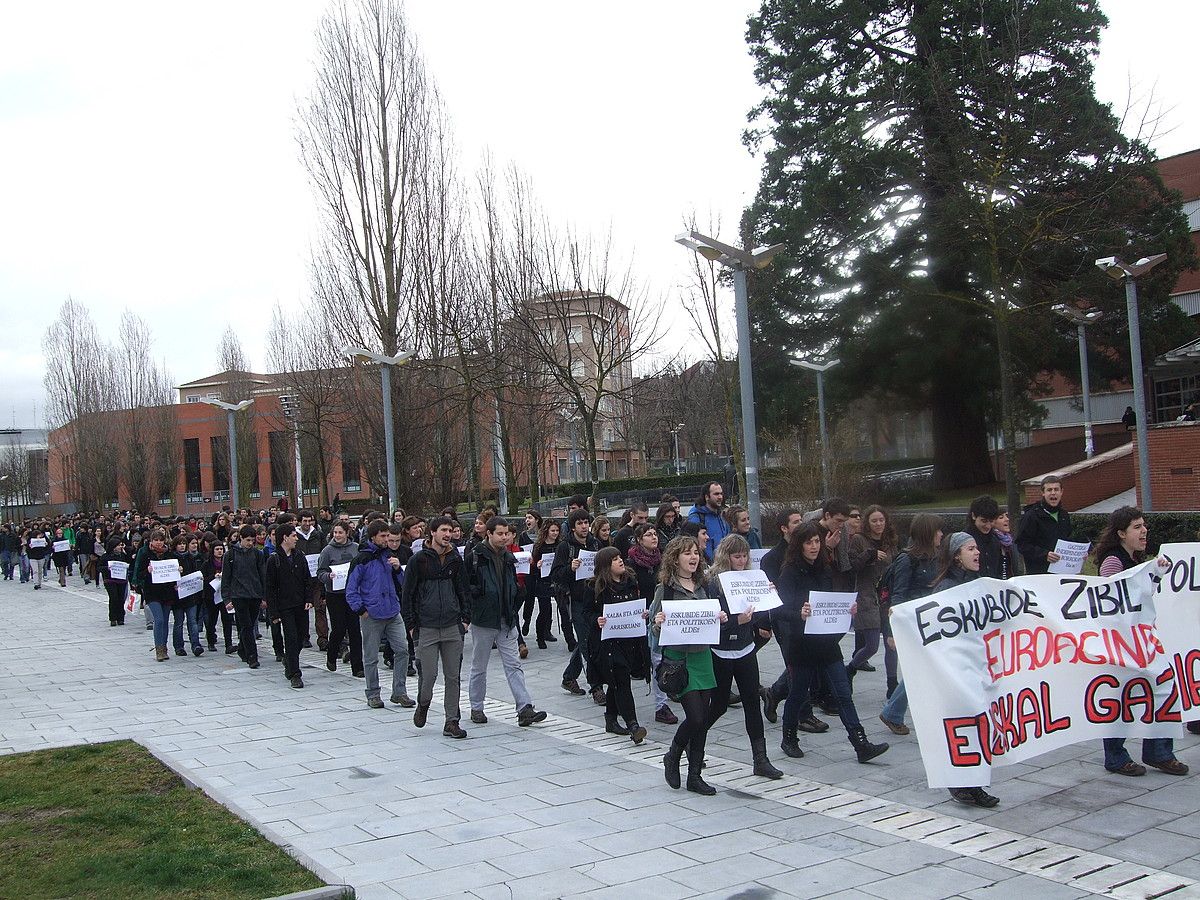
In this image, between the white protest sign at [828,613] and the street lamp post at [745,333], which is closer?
the white protest sign at [828,613]

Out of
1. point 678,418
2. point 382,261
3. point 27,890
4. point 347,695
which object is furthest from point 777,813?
point 678,418

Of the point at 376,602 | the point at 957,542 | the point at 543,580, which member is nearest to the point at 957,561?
the point at 957,542

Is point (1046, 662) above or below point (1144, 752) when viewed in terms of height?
above

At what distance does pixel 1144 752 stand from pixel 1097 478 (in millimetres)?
27064

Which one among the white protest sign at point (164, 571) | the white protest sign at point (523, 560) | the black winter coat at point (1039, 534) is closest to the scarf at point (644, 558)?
the black winter coat at point (1039, 534)

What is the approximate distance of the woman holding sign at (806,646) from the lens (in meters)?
7.78

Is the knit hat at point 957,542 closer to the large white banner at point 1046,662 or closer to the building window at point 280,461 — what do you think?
the large white banner at point 1046,662

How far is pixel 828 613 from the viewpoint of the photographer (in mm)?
7977

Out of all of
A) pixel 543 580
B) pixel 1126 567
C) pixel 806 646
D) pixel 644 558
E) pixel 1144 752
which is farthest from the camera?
pixel 543 580

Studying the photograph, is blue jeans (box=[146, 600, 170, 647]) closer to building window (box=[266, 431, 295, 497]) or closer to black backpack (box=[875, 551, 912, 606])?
black backpack (box=[875, 551, 912, 606])

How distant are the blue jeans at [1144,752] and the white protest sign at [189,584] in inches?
495

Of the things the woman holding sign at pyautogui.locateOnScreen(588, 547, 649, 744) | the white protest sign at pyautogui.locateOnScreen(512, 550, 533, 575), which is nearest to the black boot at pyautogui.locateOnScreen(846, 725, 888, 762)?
the woman holding sign at pyautogui.locateOnScreen(588, 547, 649, 744)

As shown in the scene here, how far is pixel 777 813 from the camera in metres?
6.77

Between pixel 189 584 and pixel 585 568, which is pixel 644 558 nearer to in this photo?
pixel 585 568
